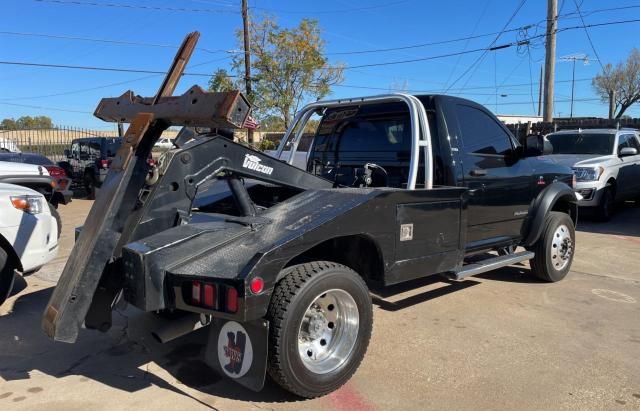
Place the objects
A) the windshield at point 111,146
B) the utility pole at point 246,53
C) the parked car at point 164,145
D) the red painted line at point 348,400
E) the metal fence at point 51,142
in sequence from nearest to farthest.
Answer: the red painted line at point 348,400
the parked car at point 164,145
the windshield at point 111,146
the metal fence at point 51,142
the utility pole at point 246,53

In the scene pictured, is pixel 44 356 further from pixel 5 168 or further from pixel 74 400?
pixel 5 168

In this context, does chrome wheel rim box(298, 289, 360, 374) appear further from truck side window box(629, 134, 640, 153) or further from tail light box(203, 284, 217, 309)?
truck side window box(629, 134, 640, 153)

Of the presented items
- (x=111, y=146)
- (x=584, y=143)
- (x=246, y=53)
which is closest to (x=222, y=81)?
(x=246, y=53)

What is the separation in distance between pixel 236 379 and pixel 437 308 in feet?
8.75

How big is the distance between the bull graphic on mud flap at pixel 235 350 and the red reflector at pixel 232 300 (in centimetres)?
30

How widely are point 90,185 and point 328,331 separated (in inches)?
591

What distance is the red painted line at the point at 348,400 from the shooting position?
3.39 metres

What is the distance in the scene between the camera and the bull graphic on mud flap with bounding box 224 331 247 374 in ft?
10.6

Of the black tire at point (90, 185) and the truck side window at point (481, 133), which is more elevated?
the truck side window at point (481, 133)

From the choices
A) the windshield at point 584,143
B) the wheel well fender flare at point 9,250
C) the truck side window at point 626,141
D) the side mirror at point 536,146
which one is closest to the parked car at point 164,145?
the wheel well fender flare at point 9,250

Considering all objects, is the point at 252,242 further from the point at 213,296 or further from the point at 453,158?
the point at 453,158

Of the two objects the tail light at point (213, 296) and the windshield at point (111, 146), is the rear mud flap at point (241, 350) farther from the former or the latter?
the windshield at point (111, 146)

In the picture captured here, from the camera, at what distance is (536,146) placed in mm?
5734

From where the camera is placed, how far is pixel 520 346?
439 centimetres
